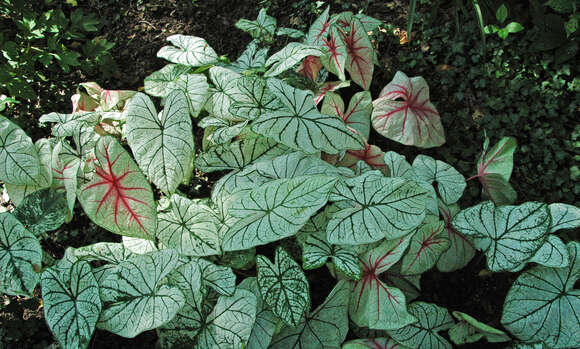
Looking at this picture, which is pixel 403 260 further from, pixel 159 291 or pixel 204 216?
pixel 159 291

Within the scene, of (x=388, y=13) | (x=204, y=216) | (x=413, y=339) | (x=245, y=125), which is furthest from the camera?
(x=388, y=13)

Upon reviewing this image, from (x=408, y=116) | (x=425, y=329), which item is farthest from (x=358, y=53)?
(x=425, y=329)

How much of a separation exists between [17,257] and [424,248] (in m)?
1.34

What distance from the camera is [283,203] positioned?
1312mm

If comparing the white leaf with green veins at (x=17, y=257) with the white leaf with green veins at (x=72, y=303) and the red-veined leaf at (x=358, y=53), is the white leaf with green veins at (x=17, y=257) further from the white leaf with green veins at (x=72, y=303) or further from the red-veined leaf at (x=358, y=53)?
the red-veined leaf at (x=358, y=53)

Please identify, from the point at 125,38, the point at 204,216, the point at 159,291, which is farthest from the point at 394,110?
the point at 125,38

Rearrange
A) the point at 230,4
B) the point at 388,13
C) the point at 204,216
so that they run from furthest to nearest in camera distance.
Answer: the point at 230,4, the point at 388,13, the point at 204,216

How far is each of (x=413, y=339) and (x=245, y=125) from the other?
3.15 ft

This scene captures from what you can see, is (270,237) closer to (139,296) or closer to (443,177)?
(139,296)

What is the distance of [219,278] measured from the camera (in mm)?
1382

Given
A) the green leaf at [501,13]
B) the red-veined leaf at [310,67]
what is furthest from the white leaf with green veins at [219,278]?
the green leaf at [501,13]

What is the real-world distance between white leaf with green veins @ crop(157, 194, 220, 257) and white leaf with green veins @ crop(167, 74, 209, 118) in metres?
0.41

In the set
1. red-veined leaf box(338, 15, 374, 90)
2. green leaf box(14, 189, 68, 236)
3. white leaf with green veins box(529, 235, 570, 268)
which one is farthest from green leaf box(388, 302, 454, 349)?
green leaf box(14, 189, 68, 236)

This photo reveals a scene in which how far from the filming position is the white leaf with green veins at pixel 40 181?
1600mm
